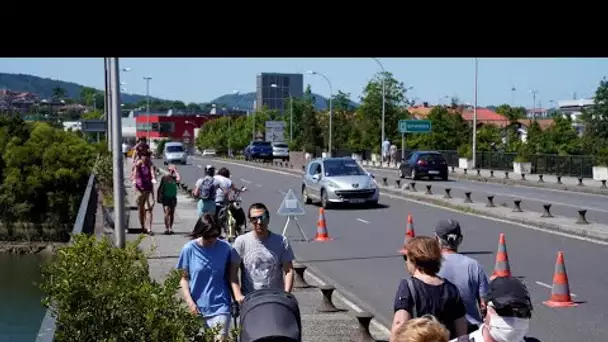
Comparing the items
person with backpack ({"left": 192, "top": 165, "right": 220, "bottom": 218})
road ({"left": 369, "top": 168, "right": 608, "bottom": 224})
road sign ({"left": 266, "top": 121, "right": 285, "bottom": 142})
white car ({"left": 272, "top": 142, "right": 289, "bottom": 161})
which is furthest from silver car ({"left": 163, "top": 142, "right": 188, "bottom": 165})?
person with backpack ({"left": 192, "top": 165, "right": 220, "bottom": 218})

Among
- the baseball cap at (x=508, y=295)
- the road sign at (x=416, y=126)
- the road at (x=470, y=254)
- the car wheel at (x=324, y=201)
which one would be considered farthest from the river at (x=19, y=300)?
the road sign at (x=416, y=126)

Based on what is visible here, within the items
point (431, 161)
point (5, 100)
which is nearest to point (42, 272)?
point (431, 161)

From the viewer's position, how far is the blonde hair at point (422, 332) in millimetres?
4613

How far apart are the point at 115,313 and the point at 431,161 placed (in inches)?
1602

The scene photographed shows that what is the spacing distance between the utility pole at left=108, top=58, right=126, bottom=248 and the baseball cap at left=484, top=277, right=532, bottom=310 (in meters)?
12.0

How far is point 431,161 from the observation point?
1841 inches

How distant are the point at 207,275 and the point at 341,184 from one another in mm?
21345

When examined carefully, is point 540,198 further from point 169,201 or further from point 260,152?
point 260,152

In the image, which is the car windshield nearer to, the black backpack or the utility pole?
the utility pole

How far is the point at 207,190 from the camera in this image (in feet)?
60.3

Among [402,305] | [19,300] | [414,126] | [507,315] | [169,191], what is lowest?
[19,300]

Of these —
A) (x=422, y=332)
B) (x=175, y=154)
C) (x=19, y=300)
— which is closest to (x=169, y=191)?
(x=422, y=332)
